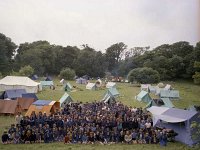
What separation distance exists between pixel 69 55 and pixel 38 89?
2897 centimetres

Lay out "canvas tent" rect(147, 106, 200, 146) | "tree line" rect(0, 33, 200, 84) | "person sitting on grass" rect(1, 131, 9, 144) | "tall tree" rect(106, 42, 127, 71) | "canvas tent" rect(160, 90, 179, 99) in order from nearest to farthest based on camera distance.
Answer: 1. "person sitting on grass" rect(1, 131, 9, 144)
2. "canvas tent" rect(147, 106, 200, 146)
3. "canvas tent" rect(160, 90, 179, 99)
4. "tree line" rect(0, 33, 200, 84)
5. "tall tree" rect(106, 42, 127, 71)

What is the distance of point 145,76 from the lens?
42500 mm

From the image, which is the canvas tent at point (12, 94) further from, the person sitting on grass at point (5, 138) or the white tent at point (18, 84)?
the person sitting on grass at point (5, 138)

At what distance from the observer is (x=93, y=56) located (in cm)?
5453

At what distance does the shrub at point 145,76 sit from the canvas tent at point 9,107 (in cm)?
2730

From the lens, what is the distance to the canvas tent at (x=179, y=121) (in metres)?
11.6

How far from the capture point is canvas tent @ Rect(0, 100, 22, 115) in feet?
55.5

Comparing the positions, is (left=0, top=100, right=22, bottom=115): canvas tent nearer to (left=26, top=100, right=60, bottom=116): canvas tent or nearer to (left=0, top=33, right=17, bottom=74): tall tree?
(left=26, top=100, right=60, bottom=116): canvas tent

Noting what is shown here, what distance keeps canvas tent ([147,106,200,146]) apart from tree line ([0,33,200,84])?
30057mm

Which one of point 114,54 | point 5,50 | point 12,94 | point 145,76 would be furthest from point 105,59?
point 12,94

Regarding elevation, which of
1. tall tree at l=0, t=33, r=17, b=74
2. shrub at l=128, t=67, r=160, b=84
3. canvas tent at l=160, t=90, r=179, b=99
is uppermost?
tall tree at l=0, t=33, r=17, b=74

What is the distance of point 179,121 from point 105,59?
45906 mm

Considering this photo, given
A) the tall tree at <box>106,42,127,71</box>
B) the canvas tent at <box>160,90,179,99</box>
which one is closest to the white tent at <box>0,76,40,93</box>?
the canvas tent at <box>160,90,179,99</box>

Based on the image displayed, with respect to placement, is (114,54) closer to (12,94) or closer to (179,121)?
(12,94)
